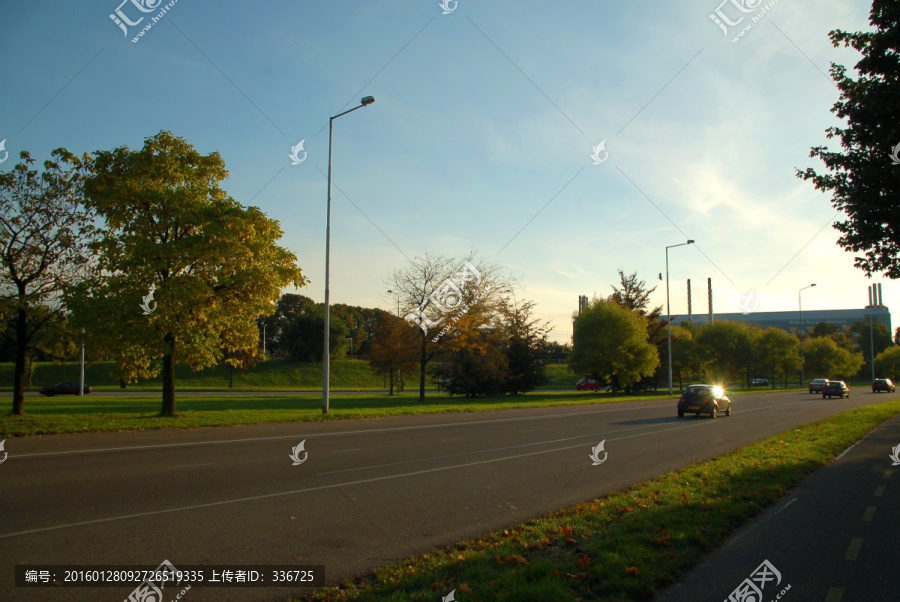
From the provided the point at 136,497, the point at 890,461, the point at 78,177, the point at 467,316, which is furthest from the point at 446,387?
the point at 136,497

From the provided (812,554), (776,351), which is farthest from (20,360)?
(776,351)

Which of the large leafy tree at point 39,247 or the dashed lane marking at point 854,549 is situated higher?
the large leafy tree at point 39,247

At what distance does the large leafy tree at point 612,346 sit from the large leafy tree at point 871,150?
4048 cm

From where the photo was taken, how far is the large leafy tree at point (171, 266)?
20.1 meters

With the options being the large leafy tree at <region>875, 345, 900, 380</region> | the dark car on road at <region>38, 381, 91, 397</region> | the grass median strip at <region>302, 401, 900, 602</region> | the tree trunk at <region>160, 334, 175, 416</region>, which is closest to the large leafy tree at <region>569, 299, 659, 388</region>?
the tree trunk at <region>160, 334, 175, 416</region>

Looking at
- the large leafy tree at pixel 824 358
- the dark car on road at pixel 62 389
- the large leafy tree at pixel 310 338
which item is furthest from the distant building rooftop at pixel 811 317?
the dark car on road at pixel 62 389

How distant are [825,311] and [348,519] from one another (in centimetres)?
17757

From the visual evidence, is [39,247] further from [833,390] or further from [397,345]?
[833,390]

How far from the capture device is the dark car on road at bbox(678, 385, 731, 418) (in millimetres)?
27781

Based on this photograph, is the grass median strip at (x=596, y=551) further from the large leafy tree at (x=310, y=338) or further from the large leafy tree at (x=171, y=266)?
the large leafy tree at (x=310, y=338)

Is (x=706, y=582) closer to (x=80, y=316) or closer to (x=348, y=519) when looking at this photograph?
(x=348, y=519)

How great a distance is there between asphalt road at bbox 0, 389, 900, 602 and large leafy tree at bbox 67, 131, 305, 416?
4.41 m

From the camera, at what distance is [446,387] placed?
177ft

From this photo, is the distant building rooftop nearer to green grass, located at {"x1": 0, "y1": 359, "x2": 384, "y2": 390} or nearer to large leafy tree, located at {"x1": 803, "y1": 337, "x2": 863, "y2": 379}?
large leafy tree, located at {"x1": 803, "y1": 337, "x2": 863, "y2": 379}
